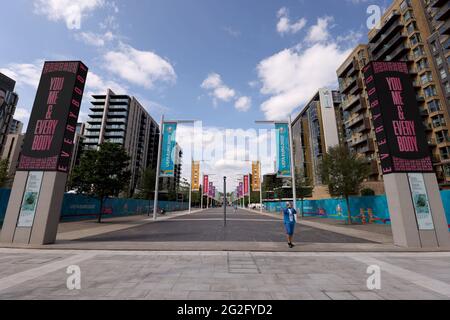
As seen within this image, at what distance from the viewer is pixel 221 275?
17.2ft

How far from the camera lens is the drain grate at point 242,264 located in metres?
5.56

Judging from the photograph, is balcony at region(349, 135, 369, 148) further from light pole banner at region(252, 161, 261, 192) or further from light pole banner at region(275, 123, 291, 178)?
light pole banner at region(275, 123, 291, 178)

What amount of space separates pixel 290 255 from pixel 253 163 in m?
32.9

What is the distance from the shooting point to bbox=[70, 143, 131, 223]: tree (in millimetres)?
19234

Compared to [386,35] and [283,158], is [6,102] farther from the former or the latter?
[386,35]

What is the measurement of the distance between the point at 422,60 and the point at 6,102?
93.6 m

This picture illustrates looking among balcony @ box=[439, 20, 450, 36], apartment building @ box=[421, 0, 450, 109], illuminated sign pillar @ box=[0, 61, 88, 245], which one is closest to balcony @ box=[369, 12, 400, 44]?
apartment building @ box=[421, 0, 450, 109]

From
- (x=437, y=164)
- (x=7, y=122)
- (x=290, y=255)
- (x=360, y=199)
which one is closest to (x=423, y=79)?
(x=437, y=164)

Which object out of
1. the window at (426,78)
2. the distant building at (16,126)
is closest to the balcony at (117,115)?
the distant building at (16,126)

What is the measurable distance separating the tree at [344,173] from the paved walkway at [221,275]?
38.8 ft

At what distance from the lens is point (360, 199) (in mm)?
21641

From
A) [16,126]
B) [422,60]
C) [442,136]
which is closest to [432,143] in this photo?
[442,136]

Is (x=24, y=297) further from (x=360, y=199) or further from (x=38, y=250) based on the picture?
(x=360, y=199)

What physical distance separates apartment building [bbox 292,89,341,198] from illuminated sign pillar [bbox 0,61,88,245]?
192ft
